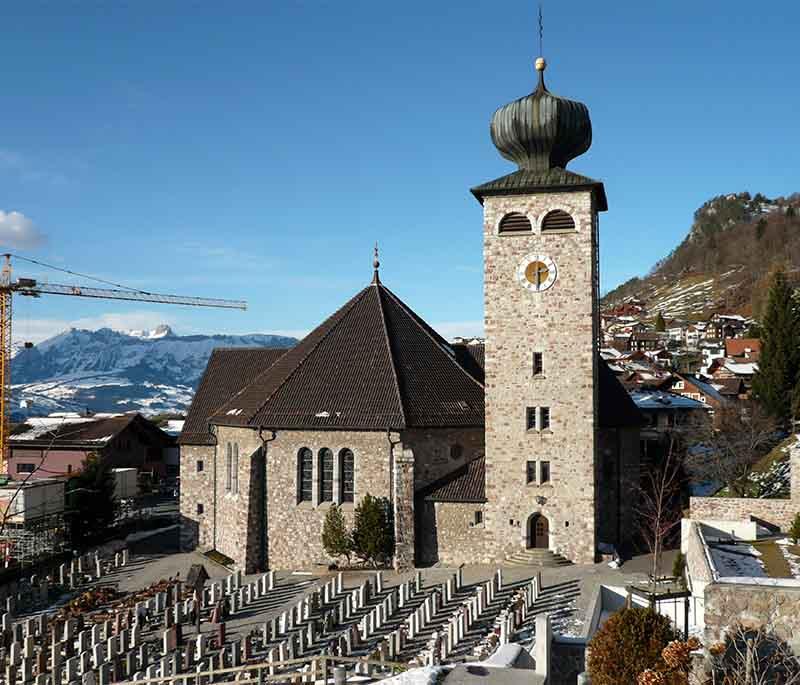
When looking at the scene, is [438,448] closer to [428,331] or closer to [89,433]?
[428,331]

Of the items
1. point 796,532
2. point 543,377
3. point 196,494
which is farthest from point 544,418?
point 196,494

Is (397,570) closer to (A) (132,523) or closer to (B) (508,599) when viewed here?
(B) (508,599)

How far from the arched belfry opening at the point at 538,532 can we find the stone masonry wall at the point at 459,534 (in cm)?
179

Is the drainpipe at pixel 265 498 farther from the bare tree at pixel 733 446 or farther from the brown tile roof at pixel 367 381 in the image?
the bare tree at pixel 733 446

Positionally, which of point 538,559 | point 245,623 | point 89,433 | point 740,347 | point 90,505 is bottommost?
point 245,623

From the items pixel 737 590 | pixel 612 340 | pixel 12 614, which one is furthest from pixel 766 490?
pixel 612 340

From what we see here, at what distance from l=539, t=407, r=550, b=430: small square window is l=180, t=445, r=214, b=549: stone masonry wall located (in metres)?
16.1

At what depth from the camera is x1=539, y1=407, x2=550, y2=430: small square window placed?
3344cm

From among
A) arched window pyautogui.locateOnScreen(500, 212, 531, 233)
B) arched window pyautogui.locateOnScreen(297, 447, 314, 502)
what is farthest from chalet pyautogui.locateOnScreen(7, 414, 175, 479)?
arched window pyautogui.locateOnScreen(500, 212, 531, 233)

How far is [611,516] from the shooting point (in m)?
35.9

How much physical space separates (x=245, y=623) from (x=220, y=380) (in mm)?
17888

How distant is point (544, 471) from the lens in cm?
3341

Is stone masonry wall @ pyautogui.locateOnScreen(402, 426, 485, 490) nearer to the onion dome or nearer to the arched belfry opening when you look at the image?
the arched belfry opening

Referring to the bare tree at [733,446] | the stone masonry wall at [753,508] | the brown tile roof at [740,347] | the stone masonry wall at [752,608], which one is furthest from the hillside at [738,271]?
the stone masonry wall at [752,608]
